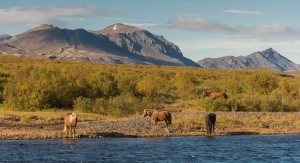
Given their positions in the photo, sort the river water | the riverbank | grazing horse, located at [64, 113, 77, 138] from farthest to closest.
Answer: the riverbank, grazing horse, located at [64, 113, 77, 138], the river water

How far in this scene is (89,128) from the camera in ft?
107

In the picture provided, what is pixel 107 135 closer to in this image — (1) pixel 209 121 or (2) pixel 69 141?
(2) pixel 69 141

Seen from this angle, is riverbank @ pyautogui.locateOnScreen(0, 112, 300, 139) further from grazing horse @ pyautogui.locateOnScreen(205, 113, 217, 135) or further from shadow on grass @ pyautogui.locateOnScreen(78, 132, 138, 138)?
grazing horse @ pyautogui.locateOnScreen(205, 113, 217, 135)

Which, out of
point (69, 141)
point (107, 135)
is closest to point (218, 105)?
point (107, 135)

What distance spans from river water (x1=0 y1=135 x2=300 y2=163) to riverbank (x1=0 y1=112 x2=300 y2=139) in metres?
1.89

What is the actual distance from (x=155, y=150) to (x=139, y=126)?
367 inches

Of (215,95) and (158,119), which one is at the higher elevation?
(215,95)

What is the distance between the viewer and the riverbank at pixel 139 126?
99.5 feet

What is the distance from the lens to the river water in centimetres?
2231

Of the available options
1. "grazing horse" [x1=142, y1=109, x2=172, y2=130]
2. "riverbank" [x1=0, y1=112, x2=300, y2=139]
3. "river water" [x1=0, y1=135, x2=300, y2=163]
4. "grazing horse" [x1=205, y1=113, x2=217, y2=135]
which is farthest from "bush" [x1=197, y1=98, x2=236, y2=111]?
"river water" [x1=0, y1=135, x2=300, y2=163]

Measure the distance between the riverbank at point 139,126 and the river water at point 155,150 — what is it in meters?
1.89

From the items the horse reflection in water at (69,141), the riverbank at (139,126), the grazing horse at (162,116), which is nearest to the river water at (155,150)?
the horse reflection in water at (69,141)

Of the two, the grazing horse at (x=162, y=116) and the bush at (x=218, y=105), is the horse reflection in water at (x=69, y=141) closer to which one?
the grazing horse at (x=162, y=116)

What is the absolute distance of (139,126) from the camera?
112 ft
